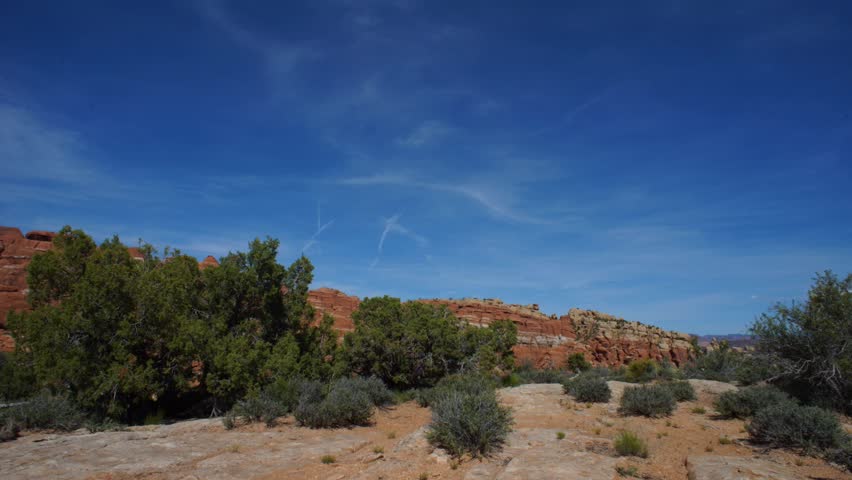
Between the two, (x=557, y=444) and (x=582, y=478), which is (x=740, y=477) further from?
(x=557, y=444)

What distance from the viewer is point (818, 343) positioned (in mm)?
13055

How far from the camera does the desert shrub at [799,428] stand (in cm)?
880

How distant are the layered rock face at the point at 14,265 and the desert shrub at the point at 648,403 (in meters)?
48.6

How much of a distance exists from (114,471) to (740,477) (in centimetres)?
1123

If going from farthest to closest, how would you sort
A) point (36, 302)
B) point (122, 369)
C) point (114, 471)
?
point (36, 302) < point (122, 369) < point (114, 471)

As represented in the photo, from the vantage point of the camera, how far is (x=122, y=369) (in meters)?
14.2

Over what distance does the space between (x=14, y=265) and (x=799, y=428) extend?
203 ft

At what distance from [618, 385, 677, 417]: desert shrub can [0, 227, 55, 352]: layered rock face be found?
48647mm

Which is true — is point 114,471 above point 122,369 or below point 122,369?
below

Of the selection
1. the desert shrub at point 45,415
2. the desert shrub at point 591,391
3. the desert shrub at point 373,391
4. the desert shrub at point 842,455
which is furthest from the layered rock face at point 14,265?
the desert shrub at point 842,455

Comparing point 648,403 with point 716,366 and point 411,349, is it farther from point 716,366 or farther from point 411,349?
point 716,366

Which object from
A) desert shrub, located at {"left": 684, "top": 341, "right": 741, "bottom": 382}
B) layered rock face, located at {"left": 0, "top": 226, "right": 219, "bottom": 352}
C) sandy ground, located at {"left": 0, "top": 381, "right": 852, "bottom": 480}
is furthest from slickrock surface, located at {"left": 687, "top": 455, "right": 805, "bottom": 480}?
layered rock face, located at {"left": 0, "top": 226, "right": 219, "bottom": 352}

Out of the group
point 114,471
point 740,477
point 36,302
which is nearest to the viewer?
point 740,477

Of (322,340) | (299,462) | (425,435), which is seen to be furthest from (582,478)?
(322,340)
